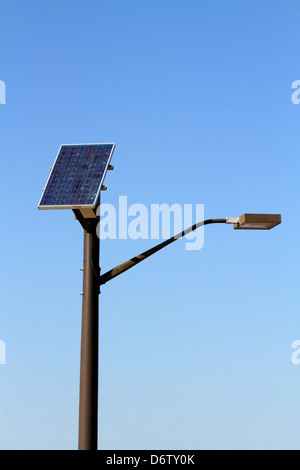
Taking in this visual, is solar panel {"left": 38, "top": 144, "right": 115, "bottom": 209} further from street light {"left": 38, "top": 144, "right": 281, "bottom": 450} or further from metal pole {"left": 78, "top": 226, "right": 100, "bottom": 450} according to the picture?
metal pole {"left": 78, "top": 226, "right": 100, "bottom": 450}

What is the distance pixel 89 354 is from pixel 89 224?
6.08ft

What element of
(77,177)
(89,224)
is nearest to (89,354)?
(89,224)

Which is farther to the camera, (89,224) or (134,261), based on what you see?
(134,261)

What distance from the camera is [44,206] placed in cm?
1142

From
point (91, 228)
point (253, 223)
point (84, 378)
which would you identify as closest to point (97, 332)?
point (84, 378)

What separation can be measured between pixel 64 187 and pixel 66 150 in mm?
1271

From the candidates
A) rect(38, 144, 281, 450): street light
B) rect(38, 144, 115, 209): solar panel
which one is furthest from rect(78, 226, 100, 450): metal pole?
rect(38, 144, 115, 209): solar panel

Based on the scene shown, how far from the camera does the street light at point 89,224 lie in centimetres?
1106

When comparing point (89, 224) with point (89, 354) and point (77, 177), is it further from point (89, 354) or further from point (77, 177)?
point (89, 354)

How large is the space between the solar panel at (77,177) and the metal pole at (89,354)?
577 mm

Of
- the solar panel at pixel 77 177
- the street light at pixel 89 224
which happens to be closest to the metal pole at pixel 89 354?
the street light at pixel 89 224

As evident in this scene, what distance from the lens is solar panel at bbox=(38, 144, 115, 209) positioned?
11422 millimetres

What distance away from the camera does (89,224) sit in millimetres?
11711

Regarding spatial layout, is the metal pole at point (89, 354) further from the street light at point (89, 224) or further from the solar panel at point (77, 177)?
the solar panel at point (77, 177)
